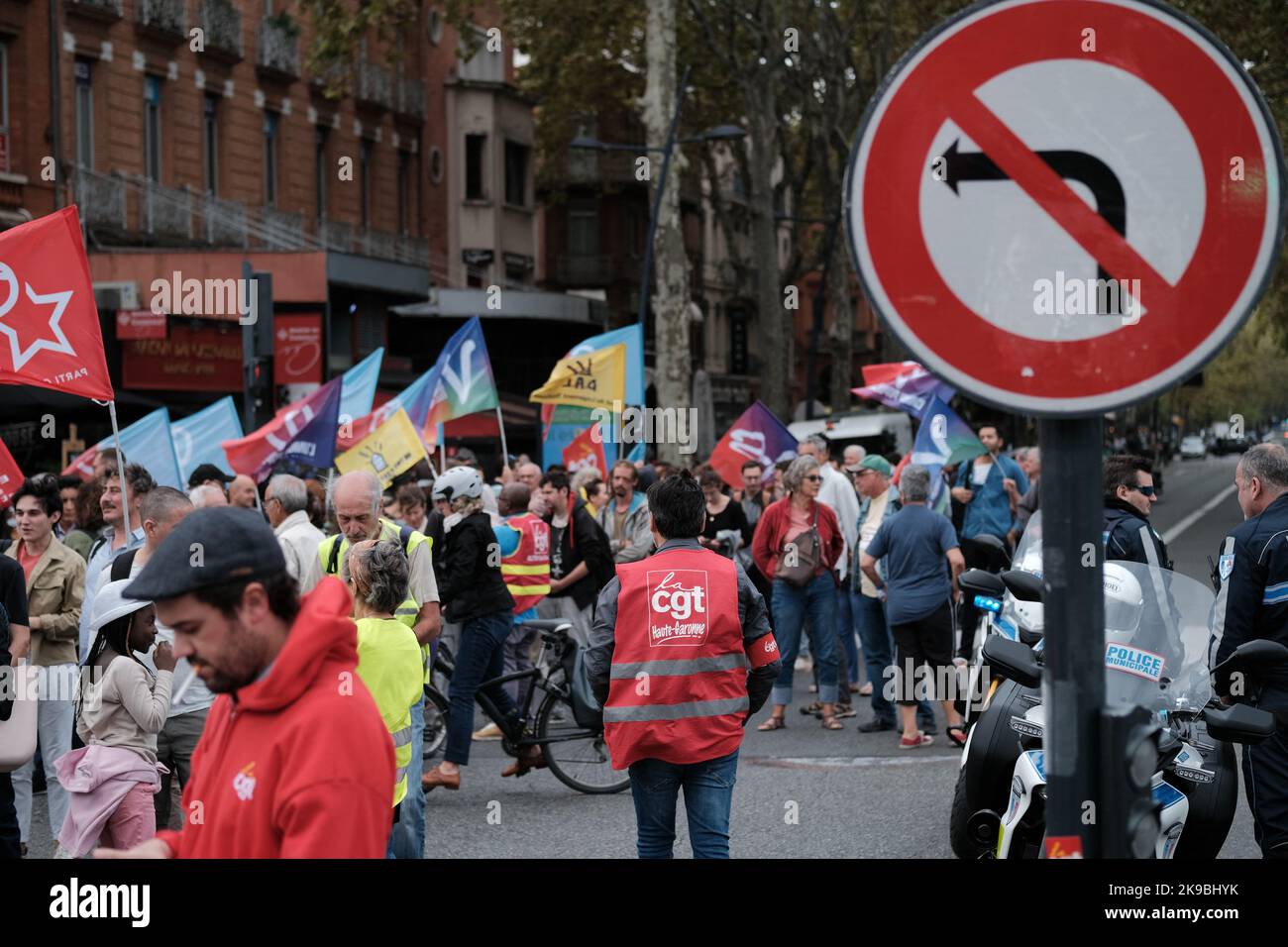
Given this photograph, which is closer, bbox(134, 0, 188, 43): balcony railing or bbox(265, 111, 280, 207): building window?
bbox(134, 0, 188, 43): balcony railing

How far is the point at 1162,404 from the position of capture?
97562 mm

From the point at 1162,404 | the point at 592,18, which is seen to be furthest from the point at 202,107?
the point at 1162,404

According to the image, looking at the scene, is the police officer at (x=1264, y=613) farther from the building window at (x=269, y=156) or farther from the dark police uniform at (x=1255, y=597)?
the building window at (x=269, y=156)

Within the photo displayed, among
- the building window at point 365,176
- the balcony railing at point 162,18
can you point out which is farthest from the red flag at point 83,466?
the building window at point 365,176

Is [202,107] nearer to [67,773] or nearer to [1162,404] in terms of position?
[67,773]

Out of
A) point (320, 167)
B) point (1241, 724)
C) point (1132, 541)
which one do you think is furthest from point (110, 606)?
point (320, 167)

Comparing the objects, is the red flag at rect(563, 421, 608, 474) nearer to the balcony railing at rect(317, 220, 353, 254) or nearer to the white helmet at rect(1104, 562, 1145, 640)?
the white helmet at rect(1104, 562, 1145, 640)

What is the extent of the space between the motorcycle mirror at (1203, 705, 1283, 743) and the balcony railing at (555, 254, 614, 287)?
53096mm

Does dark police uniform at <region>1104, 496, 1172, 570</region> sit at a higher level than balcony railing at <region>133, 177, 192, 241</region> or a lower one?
lower

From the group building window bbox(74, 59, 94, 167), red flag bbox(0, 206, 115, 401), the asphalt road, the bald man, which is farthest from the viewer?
building window bbox(74, 59, 94, 167)

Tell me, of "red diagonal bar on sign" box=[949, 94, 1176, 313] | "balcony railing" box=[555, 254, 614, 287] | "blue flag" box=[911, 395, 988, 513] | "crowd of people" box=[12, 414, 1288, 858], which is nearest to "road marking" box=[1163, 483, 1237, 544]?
"blue flag" box=[911, 395, 988, 513]

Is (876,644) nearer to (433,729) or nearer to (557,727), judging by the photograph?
(557,727)

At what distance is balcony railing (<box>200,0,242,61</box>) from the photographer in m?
31.1

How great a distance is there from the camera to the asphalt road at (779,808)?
8383 millimetres
